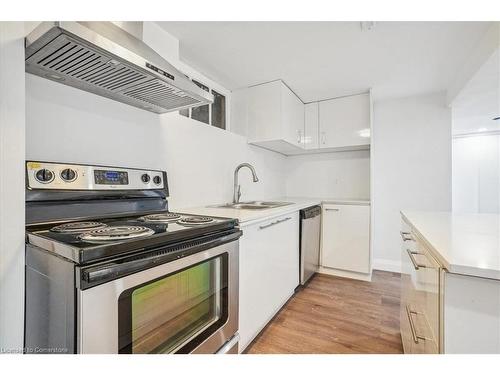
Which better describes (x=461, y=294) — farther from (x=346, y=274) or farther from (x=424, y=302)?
(x=346, y=274)

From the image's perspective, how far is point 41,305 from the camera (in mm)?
774

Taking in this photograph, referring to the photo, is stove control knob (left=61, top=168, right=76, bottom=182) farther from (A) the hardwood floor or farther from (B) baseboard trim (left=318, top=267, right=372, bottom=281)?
(B) baseboard trim (left=318, top=267, right=372, bottom=281)

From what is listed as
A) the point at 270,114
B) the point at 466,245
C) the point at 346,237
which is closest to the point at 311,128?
the point at 270,114

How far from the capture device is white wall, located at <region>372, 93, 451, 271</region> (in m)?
2.82

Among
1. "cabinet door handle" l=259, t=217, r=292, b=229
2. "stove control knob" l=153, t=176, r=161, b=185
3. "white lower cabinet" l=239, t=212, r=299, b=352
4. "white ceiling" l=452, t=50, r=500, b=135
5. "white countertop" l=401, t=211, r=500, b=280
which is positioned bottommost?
"white lower cabinet" l=239, t=212, r=299, b=352

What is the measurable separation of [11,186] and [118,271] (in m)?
0.45

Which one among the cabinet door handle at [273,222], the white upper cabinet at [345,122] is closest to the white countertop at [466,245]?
the cabinet door handle at [273,222]

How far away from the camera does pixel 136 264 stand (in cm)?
78

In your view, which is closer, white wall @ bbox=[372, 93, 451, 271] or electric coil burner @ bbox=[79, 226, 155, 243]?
electric coil burner @ bbox=[79, 226, 155, 243]

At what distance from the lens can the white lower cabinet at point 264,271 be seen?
1.42m

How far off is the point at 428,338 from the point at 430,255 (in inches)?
11.8

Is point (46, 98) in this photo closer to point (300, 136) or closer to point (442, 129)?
point (300, 136)

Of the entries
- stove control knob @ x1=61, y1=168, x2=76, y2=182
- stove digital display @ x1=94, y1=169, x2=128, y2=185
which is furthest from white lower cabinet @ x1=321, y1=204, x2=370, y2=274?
stove control knob @ x1=61, y1=168, x2=76, y2=182
